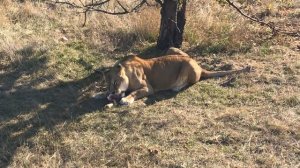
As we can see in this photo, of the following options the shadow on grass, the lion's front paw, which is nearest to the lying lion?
the lion's front paw

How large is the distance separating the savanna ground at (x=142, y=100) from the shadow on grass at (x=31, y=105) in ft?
0.05

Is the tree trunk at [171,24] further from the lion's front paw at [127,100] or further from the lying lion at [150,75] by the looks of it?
the lion's front paw at [127,100]

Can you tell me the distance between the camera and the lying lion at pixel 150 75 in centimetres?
751

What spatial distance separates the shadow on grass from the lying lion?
0.33 metres

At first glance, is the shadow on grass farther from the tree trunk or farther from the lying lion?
the tree trunk

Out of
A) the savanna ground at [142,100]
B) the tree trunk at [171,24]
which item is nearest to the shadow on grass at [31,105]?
the savanna ground at [142,100]

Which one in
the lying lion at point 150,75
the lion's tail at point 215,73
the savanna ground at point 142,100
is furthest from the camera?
the lion's tail at point 215,73

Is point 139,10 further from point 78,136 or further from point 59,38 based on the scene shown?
point 78,136

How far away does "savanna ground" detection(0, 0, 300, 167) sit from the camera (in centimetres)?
625

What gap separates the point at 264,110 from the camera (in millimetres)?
7180

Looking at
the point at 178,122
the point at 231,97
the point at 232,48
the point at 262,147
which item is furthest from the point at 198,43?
the point at 262,147

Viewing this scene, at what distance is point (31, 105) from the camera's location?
7.43 meters

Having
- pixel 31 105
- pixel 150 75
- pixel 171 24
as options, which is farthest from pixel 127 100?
pixel 171 24

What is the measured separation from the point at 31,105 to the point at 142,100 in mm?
1531
